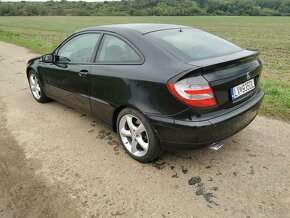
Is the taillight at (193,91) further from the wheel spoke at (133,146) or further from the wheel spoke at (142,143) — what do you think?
the wheel spoke at (133,146)

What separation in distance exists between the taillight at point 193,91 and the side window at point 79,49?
1.59 meters

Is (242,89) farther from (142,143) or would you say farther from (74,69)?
(74,69)

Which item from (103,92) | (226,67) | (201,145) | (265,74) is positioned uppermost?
(226,67)

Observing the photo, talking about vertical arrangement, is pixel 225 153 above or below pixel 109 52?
below

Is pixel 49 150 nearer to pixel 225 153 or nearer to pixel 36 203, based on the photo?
pixel 36 203

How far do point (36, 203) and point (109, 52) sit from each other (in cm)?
192

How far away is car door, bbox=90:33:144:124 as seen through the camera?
3.31 m

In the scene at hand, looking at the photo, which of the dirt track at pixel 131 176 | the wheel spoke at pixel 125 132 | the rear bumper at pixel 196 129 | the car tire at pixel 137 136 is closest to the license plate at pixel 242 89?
the rear bumper at pixel 196 129

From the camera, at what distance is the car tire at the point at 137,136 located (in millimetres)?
3129

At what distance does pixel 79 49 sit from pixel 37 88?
1.85m

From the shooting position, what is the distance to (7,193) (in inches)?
116

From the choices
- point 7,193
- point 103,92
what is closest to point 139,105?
point 103,92

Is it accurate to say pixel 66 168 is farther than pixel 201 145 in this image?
Yes

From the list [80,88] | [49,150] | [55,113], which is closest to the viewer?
[49,150]
